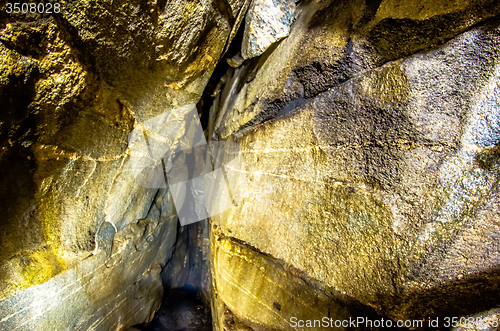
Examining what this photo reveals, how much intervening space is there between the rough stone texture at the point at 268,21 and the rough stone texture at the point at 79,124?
18cm

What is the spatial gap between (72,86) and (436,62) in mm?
2755

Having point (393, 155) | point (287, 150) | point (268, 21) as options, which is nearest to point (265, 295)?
point (287, 150)

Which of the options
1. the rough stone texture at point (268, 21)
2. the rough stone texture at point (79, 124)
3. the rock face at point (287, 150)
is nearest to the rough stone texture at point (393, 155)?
the rock face at point (287, 150)

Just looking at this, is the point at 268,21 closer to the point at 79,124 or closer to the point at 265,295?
the point at 79,124

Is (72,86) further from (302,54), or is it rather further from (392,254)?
(392,254)

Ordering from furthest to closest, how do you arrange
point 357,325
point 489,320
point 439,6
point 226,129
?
point 226,129, point 357,325, point 439,6, point 489,320

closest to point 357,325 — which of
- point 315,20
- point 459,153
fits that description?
point 459,153

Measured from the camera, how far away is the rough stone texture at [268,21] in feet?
6.90

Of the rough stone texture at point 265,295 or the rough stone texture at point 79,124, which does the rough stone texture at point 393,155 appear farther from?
the rough stone texture at point 79,124

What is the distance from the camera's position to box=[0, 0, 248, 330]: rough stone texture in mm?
1440

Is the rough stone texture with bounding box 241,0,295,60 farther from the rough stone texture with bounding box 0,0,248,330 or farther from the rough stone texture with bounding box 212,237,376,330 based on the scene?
the rough stone texture with bounding box 212,237,376,330

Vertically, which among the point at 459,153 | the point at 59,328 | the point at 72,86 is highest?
the point at 72,86

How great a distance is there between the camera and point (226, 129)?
10.2 ft

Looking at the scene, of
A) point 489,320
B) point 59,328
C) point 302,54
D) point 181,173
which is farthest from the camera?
point 181,173
